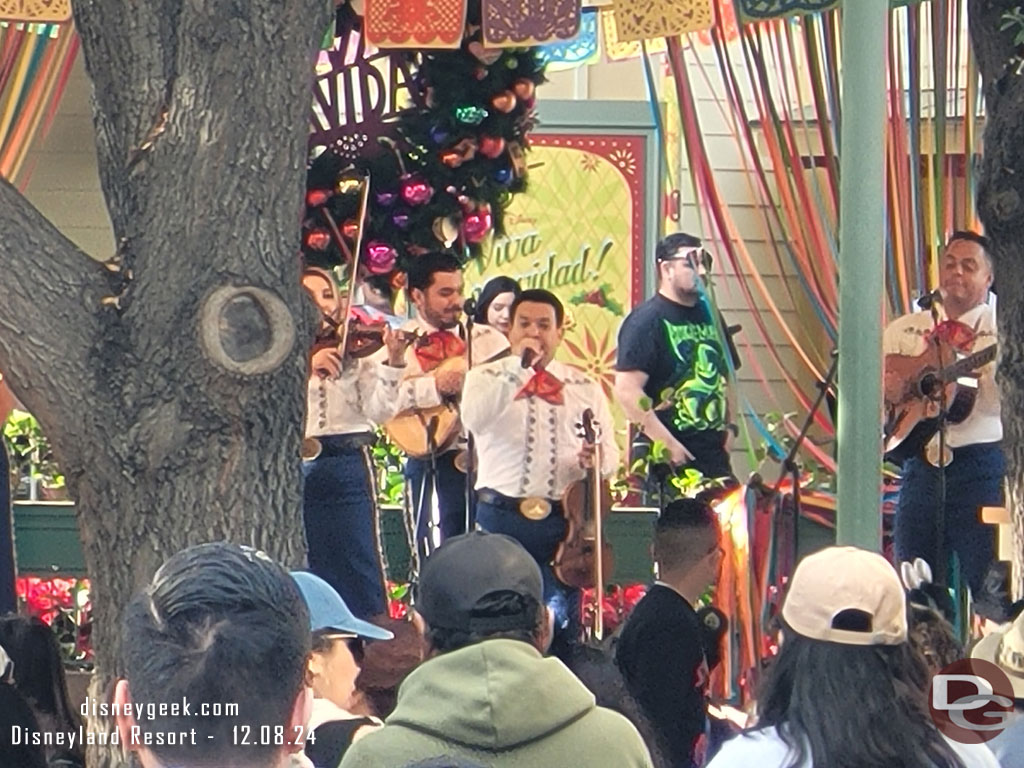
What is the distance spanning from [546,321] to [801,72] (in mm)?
2295

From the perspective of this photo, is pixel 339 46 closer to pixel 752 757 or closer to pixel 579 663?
pixel 579 663

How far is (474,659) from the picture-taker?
9.86 feet

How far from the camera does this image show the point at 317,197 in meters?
7.52

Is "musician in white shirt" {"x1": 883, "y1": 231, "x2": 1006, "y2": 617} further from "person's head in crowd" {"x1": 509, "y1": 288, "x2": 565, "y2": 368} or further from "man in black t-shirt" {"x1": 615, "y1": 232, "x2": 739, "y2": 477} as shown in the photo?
"person's head in crowd" {"x1": 509, "y1": 288, "x2": 565, "y2": 368}

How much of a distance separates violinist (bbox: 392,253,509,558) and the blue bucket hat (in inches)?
149

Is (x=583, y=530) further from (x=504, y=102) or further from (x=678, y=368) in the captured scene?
(x=504, y=102)

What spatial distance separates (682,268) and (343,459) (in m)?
1.57

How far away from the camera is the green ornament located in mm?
7691

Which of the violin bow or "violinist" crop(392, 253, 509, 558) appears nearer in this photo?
the violin bow

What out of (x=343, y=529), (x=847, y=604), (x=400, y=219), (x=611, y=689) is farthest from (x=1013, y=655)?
(x=400, y=219)

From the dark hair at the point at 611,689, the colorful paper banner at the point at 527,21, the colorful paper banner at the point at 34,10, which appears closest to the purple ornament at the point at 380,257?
the colorful paper banner at the point at 527,21

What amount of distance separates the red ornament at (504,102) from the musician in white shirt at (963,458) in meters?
1.78

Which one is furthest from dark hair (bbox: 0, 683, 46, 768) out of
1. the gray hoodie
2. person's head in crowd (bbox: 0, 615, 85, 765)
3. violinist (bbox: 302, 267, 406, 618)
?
violinist (bbox: 302, 267, 406, 618)

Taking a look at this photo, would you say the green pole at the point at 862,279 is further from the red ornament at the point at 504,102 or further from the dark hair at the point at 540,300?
the red ornament at the point at 504,102
